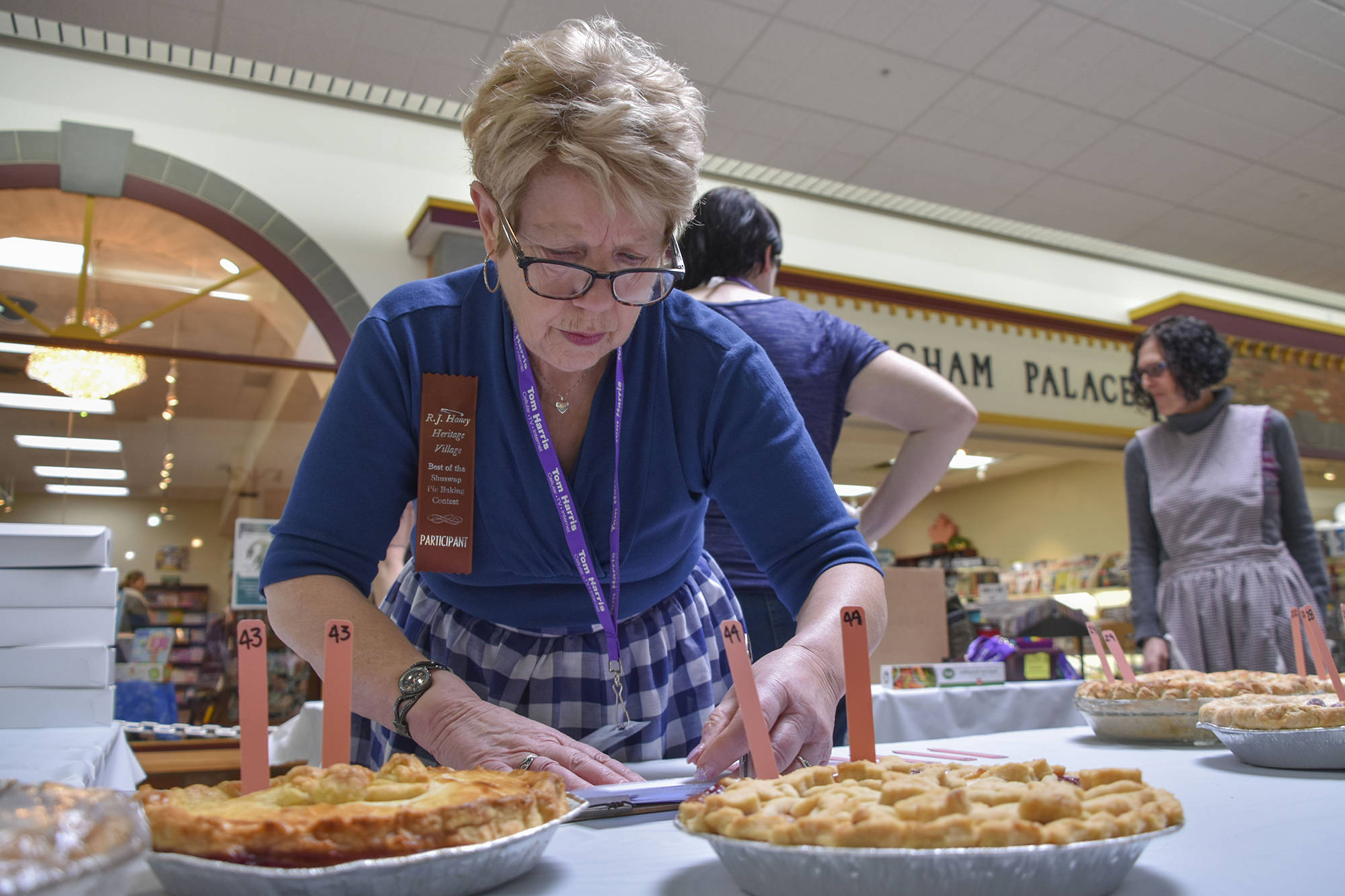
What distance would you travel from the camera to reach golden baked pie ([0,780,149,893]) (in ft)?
0.99

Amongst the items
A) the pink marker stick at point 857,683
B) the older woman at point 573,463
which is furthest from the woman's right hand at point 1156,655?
the pink marker stick at point 857,683

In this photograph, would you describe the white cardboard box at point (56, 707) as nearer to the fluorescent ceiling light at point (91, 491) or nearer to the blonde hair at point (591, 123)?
the blonde hair at point (591, 123)

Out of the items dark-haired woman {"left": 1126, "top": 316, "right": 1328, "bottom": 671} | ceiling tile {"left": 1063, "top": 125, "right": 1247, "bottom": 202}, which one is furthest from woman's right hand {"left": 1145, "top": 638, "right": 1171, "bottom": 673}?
ceiling tile {"left": 1063, "top": 125, "right": 1247, "bottom": 202}

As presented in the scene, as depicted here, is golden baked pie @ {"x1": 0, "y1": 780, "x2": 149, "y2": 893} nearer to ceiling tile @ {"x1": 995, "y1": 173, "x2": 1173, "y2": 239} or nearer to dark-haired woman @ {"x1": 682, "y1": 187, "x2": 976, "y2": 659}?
dark-haired woman @ {"x1": 682, "y1": 187, "x2": 976, "y2": 659}

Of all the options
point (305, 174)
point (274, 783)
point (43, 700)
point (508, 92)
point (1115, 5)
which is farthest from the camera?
point (305, 174)

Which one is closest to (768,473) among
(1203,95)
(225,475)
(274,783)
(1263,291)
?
(274,783)

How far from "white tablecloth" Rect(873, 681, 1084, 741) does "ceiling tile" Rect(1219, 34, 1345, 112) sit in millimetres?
4237

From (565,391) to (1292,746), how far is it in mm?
879

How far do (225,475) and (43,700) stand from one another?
3.49 meters

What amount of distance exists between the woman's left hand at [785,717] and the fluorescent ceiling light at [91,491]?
501cm

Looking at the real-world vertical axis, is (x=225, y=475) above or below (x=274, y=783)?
above

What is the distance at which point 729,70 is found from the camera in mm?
4883

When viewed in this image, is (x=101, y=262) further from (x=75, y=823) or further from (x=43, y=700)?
(x=75, y=823)

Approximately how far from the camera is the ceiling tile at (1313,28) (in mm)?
4703
